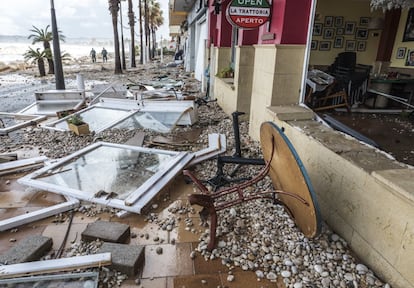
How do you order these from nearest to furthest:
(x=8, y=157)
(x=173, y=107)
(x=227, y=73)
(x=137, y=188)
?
(x=137, y=188), (x=8, y=157), (x=173, y=107), (x=227, y=73)

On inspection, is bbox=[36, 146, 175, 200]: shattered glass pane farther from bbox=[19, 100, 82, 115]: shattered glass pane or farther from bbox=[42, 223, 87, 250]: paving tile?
bbox=[19, 100, 82, 115]: shattered glass pane

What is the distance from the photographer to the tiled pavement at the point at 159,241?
2.28 m

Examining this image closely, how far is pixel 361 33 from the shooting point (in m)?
7.82

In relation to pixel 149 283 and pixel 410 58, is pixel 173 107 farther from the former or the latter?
pixel 410 58

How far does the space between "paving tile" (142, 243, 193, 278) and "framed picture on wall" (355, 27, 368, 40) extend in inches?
306

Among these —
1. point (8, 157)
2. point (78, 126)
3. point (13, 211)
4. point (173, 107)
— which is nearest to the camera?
point (13, 211)

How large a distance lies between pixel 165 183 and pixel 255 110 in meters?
2.42

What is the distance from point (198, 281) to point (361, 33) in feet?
26.7

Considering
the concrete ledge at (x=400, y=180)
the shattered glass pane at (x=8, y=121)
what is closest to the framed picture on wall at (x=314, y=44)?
the concrete ledge at (x=400, y=180)

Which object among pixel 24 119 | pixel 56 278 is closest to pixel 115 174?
pixel 56 278

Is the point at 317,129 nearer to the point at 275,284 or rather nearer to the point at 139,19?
the point at 275,284

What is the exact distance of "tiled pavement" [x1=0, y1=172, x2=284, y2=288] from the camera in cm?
228

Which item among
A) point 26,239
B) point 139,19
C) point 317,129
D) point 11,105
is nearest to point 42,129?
point 11,105

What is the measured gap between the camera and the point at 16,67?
22625 millimetres
